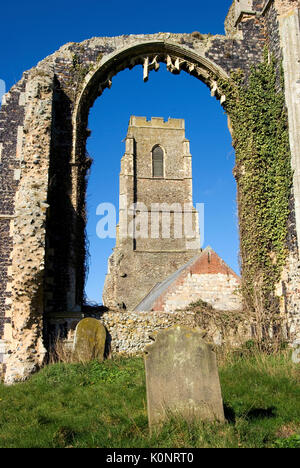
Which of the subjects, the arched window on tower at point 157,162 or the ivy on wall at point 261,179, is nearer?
the ivy on wall at point 261,179

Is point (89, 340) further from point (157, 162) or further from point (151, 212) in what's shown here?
point (157, 162)

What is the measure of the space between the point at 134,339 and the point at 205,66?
307 inches

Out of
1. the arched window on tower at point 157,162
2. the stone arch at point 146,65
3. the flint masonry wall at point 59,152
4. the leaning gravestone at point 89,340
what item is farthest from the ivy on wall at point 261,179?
the arched window on tower at point 157,162

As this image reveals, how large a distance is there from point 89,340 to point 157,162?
28504mm

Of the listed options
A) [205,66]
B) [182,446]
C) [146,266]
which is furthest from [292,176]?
[146,266]

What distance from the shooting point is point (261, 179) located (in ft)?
38.7

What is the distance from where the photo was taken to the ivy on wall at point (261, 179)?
36.9 feet

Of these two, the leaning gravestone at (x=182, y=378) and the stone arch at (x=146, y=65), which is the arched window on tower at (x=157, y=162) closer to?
the stone arch at (x=146, y=65)

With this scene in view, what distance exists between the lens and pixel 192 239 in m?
34.3

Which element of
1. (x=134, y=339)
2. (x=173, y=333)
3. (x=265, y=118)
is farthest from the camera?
(x=265, y=118)

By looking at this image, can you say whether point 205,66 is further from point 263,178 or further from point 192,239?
point 192,239

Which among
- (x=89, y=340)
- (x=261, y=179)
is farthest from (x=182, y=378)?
(x=261, y=179)

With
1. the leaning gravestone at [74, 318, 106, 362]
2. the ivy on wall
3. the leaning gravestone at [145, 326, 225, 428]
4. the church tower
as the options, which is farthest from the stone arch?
the church tower
